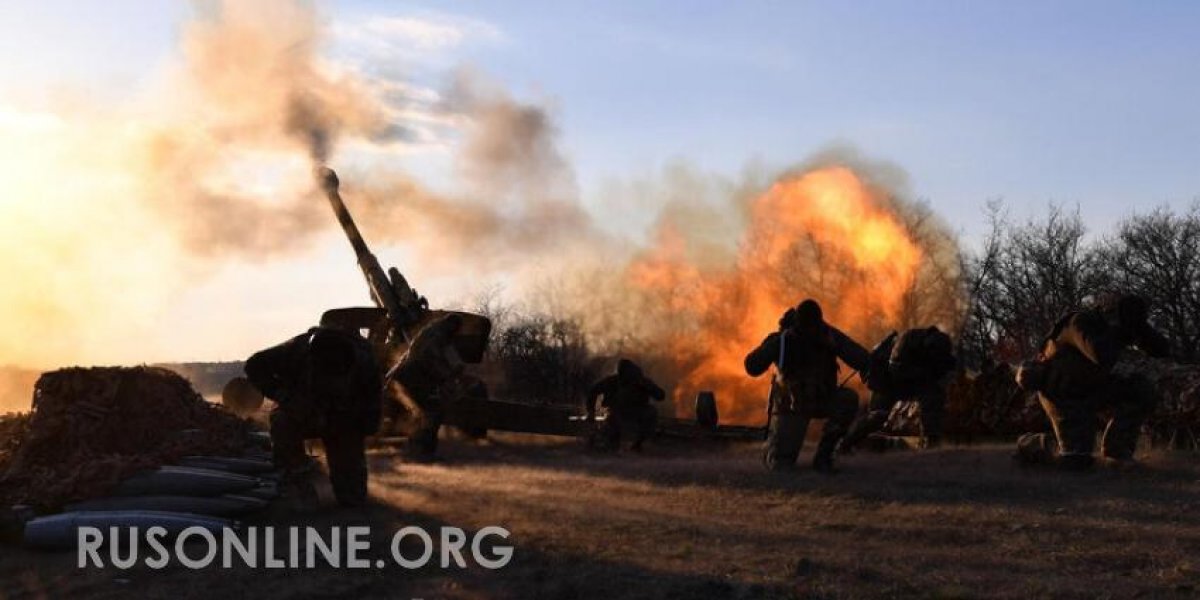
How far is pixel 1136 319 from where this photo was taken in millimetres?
13047

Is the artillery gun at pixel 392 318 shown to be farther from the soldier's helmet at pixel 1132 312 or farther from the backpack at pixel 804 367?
the soldier's helmet at pixel 1132 312

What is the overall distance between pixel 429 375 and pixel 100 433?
586cm

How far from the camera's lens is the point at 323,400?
11977mm

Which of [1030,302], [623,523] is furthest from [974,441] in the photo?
[1030,302]

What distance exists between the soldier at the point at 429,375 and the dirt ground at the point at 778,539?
13.1 feet

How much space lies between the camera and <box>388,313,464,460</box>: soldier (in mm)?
18438

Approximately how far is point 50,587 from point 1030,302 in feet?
148

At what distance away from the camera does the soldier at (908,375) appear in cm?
1688

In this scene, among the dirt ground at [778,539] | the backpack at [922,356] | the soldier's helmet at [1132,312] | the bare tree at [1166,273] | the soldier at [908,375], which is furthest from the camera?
the bare tree at [1166,273]

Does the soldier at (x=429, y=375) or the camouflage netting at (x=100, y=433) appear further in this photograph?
the soldier at (x=429, y=375)

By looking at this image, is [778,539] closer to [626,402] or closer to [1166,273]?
[626,402]

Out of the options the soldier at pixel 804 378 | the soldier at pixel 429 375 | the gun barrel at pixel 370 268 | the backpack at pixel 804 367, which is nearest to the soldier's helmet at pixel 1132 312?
the soldier at pixel 804 378

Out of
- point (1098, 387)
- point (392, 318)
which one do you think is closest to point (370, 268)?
point (392, 318)

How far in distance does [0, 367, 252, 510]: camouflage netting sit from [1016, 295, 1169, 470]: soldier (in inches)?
381
